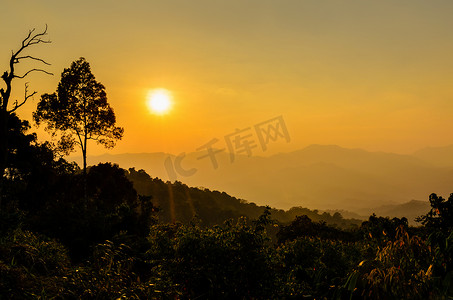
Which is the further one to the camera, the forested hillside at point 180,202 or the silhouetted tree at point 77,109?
the forested hillside at point 180,202

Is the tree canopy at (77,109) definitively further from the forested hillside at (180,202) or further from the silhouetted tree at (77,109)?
the forested hillside at (180,202)

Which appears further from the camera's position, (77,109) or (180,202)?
(180,202)

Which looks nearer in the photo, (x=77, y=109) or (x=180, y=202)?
(x=77, y=109)

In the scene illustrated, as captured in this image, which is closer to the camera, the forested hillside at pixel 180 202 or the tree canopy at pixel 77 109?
the tree canopy at pixel 77 109

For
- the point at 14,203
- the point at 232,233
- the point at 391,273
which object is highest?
the point at 14,203

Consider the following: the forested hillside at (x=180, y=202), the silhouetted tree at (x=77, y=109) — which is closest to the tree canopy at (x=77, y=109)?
the silhouetted tree at (x=77, y=109)

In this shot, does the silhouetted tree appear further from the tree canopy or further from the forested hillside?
the forested hillside

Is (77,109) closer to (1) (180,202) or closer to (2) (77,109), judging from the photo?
(2) (77,109)

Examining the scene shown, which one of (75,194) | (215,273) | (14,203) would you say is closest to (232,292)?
(215,273)

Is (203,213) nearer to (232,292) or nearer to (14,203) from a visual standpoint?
(14,203)

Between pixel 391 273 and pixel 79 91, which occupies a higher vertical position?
pixel 79 91

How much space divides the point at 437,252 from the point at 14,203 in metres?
40.3

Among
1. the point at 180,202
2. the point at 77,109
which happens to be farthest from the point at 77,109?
the point at 180,202

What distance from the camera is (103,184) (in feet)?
171
